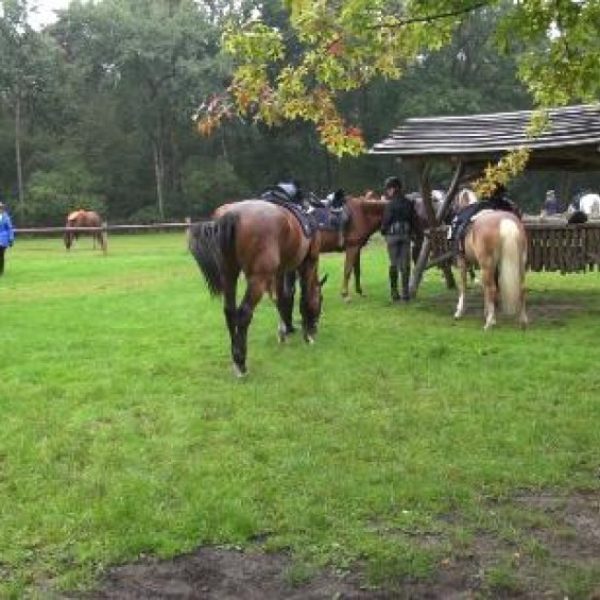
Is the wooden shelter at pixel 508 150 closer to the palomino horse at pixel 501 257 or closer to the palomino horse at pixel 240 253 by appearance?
the palomino horse at pixel 501 257

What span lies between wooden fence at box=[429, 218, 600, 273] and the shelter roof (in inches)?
41.8

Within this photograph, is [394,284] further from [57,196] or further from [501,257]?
[57,196]

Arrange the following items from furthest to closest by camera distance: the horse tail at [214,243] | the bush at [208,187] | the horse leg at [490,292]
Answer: the bush at [208,187]
the horse leg at [490,292]
the horse tail at [214,243]

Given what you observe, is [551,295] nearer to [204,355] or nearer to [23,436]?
[204,355]

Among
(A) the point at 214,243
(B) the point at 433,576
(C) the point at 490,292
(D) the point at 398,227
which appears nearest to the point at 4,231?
(D) the point at 398,227

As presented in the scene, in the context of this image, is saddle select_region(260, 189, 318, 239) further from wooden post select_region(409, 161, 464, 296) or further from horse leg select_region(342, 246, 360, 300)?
wooden post select_region(409, 161, 464, 296)

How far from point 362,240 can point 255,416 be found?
8.88 meters

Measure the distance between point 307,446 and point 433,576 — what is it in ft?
7.52

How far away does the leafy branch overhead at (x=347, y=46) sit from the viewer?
14.8ft

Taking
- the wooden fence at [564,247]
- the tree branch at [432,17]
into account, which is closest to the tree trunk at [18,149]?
the wooden fence at [564,247]

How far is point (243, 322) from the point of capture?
922 centimetres

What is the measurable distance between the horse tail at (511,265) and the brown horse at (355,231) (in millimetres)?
4317

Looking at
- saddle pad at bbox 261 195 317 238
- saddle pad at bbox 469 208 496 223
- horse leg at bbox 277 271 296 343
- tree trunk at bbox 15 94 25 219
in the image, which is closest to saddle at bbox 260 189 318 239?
saddle pad at bbox 261 195 317 238

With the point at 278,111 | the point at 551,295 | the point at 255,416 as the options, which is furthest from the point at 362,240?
the point at 278,111
